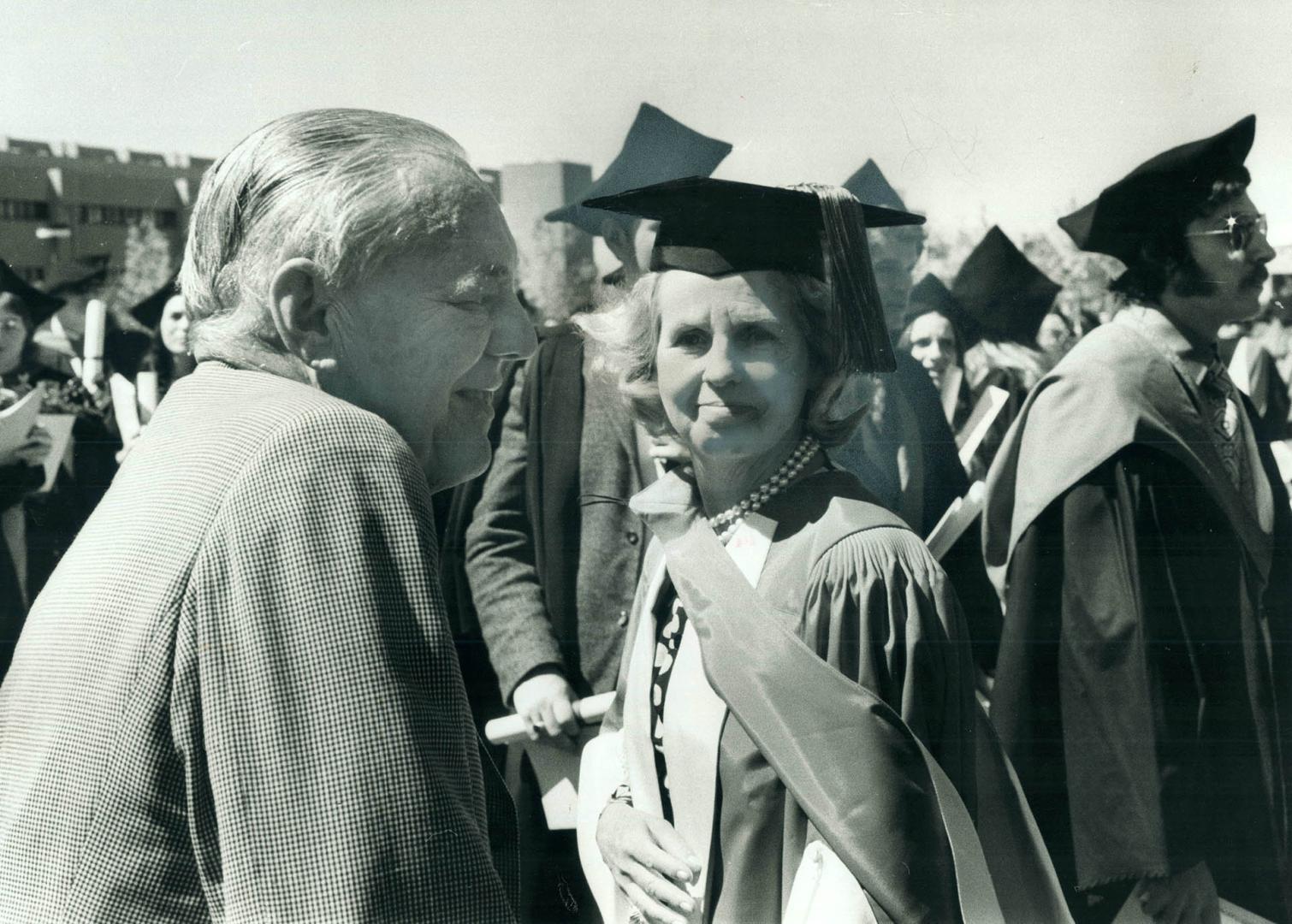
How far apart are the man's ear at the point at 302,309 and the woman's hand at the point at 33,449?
136cm

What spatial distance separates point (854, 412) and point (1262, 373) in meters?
0.77

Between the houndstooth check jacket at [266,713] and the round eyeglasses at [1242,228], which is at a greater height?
the round eyeglasses at [1242,228]

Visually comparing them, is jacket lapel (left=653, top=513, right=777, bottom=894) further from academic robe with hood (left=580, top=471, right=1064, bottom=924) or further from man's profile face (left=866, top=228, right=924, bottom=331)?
man's profile face (left=866, top=228, right=924, bottom=331)

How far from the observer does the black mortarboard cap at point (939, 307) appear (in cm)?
210

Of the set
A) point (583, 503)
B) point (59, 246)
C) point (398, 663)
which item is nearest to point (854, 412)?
point (583, 503)

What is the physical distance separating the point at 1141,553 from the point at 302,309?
61.6 inches

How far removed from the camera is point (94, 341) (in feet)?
7.66

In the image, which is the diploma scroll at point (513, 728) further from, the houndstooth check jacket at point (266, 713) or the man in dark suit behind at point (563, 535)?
the houndstooth check jacket at point (266, 713)

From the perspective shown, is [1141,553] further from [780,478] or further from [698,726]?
[698,726]

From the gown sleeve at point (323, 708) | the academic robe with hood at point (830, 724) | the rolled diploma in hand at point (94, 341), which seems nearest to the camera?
the gown sleeve at point (323, 708)

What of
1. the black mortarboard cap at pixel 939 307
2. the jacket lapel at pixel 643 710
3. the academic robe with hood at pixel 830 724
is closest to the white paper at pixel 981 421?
the black mortarboard cap at pixel 939 307

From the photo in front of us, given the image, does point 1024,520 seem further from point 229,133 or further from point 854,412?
point 229,133

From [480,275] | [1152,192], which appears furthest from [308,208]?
[1152,192]

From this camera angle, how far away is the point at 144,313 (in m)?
2.31
